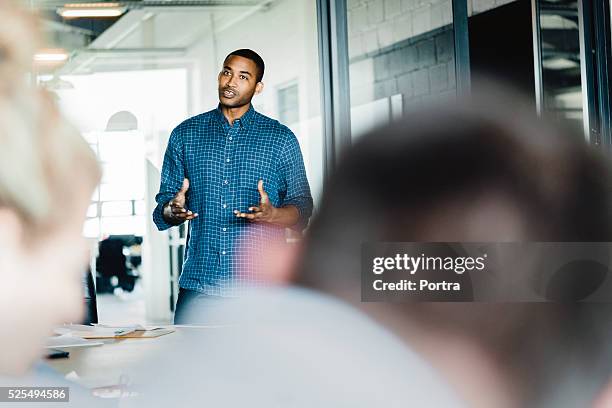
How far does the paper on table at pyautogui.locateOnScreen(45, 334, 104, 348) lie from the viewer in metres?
0.81

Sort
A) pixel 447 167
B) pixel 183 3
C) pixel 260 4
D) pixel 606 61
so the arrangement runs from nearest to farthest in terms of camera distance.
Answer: pixel 447 167, pixel 606 61, pixel 260 4, pixel 183 3

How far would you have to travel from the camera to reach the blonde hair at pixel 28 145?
2.67 feet

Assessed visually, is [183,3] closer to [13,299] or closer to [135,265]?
[135,265]

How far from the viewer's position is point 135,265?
376cm

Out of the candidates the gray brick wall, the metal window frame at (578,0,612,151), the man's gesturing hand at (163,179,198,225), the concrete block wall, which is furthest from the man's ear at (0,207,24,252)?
the metal window frame at (578,0,612,151)

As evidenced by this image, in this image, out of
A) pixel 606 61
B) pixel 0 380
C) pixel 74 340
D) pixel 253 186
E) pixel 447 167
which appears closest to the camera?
pixel 447 167

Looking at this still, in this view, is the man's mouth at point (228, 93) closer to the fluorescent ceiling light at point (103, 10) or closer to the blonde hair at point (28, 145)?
the blonde hair at point (28, 145)

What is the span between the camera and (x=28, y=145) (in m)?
0.83

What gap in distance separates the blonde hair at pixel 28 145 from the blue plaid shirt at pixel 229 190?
49cm

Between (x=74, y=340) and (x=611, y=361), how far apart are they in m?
0.59

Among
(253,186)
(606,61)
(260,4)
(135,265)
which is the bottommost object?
(135,265)

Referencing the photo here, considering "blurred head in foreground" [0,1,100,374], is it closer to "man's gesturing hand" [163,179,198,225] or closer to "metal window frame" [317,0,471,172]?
"man's gesturing hand" [163,179,198,225]

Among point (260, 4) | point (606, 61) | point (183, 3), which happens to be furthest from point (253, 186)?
point (183, 3)

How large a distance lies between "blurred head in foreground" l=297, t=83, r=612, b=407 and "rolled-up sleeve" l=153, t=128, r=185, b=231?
0.95 metres
